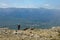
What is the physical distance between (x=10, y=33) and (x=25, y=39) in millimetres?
2874

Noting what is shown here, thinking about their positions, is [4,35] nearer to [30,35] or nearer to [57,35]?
[30,35]

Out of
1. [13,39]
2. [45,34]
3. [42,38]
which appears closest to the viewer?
[13,39]

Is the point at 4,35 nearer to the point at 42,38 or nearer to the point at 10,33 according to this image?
the point at 10,33

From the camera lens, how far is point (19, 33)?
95.2 ft

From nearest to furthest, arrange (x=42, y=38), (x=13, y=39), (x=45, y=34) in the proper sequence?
(x=13, y=39)
(x=42, y=38)
(x=45, y=34)

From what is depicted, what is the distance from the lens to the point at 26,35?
93.2 feet

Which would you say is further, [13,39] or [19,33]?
[19,33]

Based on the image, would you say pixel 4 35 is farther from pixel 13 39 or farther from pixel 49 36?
pixel 49 36

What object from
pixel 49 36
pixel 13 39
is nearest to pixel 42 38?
pixel 49 36

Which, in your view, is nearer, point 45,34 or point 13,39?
point 13,39

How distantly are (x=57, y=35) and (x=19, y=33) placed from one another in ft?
16.7

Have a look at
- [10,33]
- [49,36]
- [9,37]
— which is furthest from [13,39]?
[49,36]

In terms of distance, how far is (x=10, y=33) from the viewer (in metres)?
28.6

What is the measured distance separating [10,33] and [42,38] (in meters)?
4.11
